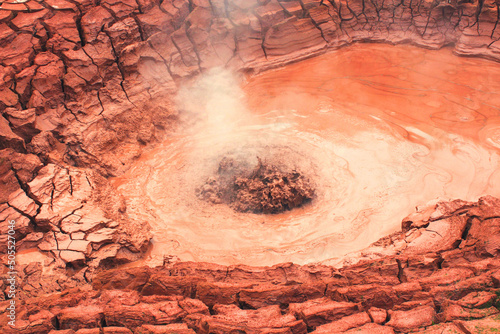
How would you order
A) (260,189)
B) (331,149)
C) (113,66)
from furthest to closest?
(113,66) < (331,149) < (260,189)

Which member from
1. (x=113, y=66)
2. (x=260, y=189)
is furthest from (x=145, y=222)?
(x=113, y=66)

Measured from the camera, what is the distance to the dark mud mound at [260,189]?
4.62m

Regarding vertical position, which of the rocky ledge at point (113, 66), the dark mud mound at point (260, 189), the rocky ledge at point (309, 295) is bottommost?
the rocky ledge at point (309, 295)

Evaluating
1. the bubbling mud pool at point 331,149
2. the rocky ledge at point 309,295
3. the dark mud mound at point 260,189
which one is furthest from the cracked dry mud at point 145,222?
the dark mud mound at point 260,189

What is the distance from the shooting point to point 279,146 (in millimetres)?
5562

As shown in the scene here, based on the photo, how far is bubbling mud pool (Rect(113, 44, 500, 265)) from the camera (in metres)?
4.32

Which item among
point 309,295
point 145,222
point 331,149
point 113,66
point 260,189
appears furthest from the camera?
point 113,66

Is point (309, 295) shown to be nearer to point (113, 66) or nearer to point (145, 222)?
point (145, 222)

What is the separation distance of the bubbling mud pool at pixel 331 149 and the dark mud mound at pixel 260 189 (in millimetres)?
108

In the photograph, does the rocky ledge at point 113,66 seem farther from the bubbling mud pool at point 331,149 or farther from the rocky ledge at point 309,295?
the rocky ledge at point 309,295

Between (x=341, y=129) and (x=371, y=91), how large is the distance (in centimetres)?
121

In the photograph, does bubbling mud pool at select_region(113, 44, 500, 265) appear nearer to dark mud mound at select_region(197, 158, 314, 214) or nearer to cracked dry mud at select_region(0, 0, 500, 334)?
dark mud mound at select_region(197, 158, 314, 214)

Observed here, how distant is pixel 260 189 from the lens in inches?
186

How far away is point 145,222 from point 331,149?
8.96ft
